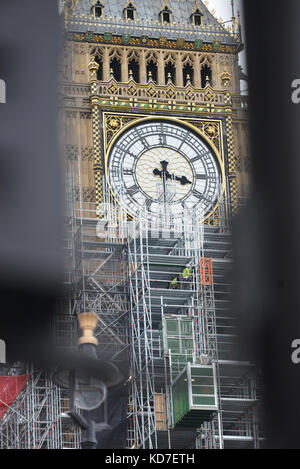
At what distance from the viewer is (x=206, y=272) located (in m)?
30.8

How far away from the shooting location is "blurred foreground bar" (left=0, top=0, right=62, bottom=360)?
22.8m

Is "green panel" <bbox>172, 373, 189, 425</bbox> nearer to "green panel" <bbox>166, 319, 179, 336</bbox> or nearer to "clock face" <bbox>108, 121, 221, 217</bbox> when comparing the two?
"green panel" <bbox>166, 319, 179, 336</bbox>

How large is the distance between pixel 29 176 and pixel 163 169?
32.3ft

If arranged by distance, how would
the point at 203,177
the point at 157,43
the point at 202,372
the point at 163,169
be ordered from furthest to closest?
the point at 157,43 → the point at 203,177 → the point at 163,169 → the point at 202,372

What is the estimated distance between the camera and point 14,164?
81.2 ft

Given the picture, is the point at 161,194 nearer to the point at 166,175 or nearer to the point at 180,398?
the point at 166,175

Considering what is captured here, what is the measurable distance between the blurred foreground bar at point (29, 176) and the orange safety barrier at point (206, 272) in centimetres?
658

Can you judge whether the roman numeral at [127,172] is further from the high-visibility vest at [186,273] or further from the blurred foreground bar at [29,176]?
the blurred foreground bar at [29,176]

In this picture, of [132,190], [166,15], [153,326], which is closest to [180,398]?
[153,326]

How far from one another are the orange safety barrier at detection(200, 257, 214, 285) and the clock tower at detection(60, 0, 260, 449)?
4cm

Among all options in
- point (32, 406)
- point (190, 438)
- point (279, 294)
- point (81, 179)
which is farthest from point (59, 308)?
point (279, 294)

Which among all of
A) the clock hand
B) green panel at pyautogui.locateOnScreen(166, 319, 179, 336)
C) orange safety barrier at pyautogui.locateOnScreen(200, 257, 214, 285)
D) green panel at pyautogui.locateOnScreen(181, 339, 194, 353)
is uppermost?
the clock hand

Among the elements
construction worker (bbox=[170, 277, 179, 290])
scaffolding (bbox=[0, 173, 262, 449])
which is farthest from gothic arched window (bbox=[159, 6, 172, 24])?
construction worker (bbox=[170, 277, 179, 290])

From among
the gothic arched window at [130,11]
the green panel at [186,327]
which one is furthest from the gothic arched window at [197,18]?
the green panel at [186,327]
